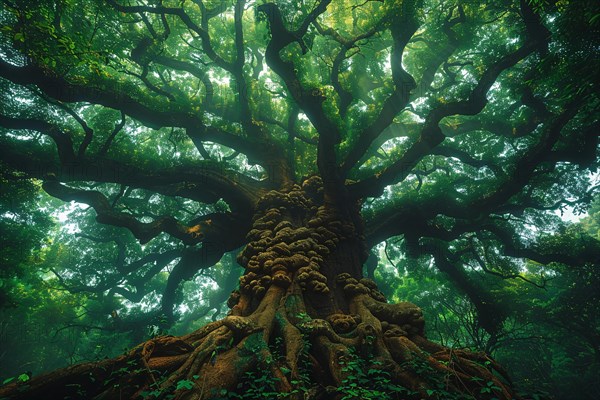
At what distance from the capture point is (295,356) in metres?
3.38

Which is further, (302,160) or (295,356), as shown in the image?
(302,160)

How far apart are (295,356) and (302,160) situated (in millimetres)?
8146

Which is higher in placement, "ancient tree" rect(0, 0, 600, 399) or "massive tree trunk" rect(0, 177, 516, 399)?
"ancient tree" rect(0, 0, 600, 399)

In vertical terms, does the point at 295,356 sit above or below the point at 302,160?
below

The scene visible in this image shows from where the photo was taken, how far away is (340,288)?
5.43 m

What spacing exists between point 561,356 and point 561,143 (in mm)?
11222

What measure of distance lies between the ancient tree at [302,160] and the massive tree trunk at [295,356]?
26 mm

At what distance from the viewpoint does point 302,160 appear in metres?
10.8

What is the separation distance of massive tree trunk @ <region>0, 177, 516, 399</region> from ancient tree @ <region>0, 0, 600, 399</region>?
0.08ft

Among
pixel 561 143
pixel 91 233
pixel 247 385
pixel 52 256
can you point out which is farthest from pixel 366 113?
pixel 52 256

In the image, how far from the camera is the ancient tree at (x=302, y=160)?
319 centimetres

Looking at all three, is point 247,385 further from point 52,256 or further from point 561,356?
point 52,256

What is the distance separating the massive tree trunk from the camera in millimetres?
2783

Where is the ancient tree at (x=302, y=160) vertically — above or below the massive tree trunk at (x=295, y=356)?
above
